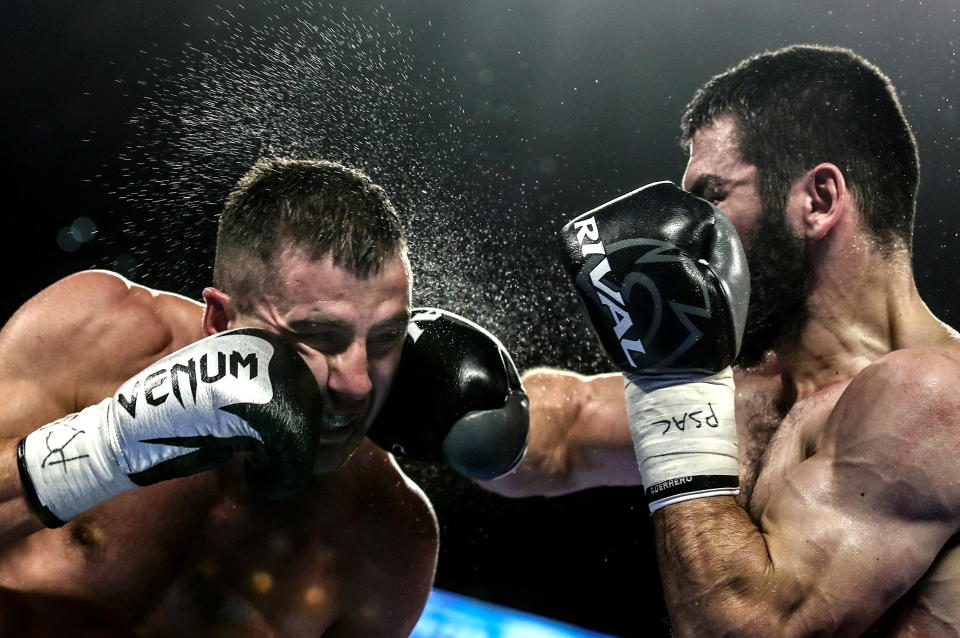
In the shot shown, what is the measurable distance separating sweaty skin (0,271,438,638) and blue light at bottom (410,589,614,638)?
1800mm

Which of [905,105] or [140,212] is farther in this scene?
[140,212]

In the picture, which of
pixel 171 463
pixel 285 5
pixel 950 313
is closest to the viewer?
pixel 171 463

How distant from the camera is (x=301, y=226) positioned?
5.83 ft

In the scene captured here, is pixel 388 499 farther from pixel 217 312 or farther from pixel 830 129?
pixel 830 129

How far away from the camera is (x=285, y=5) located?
4129 mm

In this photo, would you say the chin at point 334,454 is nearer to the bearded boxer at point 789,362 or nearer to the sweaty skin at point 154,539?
the sweaty skin at point 154,539

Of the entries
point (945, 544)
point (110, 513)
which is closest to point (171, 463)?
point (110, 513)

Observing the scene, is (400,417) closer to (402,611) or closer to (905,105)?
(402,611)

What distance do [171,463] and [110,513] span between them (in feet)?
1.34

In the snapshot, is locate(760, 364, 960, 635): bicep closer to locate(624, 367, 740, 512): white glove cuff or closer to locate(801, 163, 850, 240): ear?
locate(624, 367, 740, 512): white glove cuff

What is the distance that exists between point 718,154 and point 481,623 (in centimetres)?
259

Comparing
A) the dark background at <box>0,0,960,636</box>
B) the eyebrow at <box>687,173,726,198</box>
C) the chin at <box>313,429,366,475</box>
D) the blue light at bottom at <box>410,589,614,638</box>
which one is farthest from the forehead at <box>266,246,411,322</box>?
the blue light at bottom at <box>410,589,614,638</box>

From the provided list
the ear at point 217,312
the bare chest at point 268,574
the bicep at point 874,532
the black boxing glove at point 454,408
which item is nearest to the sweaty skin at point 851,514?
the bicep at point 874,532

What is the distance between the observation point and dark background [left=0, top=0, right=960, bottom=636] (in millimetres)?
3998
